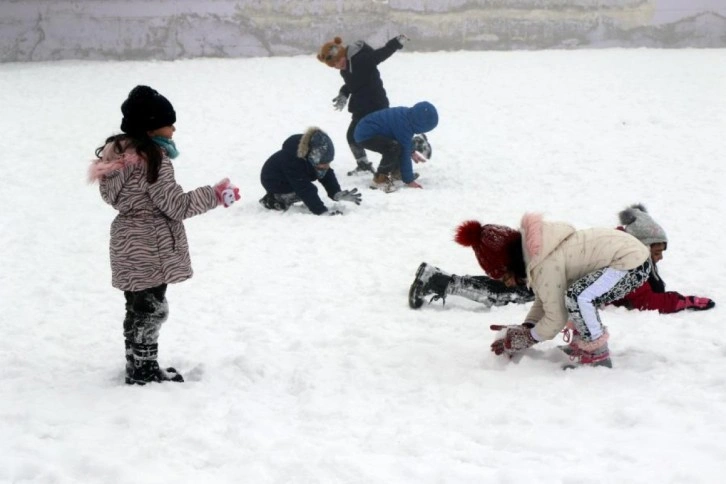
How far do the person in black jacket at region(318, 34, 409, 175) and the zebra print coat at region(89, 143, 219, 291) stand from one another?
5.12 m

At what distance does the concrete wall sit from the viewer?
54.2 ft

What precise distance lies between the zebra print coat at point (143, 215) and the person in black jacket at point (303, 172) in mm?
3524

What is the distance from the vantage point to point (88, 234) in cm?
694

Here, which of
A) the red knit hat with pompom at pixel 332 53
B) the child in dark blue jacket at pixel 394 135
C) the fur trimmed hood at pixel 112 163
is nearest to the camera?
the fur trimmed hood at pixel 112 163

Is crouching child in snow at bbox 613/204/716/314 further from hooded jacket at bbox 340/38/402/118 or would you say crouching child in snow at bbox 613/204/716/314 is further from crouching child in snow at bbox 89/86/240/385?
hooded jacket at bbox 340/38/402/118

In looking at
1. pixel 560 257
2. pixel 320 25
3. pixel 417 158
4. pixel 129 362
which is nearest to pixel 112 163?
pixel 129 362

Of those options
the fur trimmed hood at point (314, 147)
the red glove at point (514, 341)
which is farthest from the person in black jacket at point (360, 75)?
the red glove at point (514, 341)

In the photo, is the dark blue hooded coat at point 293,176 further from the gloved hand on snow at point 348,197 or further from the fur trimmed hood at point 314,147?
the gloved hand on snow at point 348,197

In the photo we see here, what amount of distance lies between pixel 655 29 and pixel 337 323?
15.0 metres

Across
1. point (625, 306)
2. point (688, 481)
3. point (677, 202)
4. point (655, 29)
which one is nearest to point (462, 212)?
point (677, 202)

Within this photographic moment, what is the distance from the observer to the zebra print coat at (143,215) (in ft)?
11.6

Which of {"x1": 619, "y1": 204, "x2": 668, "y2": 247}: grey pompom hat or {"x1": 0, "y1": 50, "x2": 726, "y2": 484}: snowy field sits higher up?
{"x1": 619, "y1": 204, "x2": 668, "y2": 247}: grey pompom hat

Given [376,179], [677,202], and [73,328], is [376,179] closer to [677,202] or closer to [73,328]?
[677,202]

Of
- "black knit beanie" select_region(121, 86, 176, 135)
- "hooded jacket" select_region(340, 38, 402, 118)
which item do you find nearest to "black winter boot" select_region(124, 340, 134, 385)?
→ "black knit beanie" select_region(121, 86, 176, 135)
